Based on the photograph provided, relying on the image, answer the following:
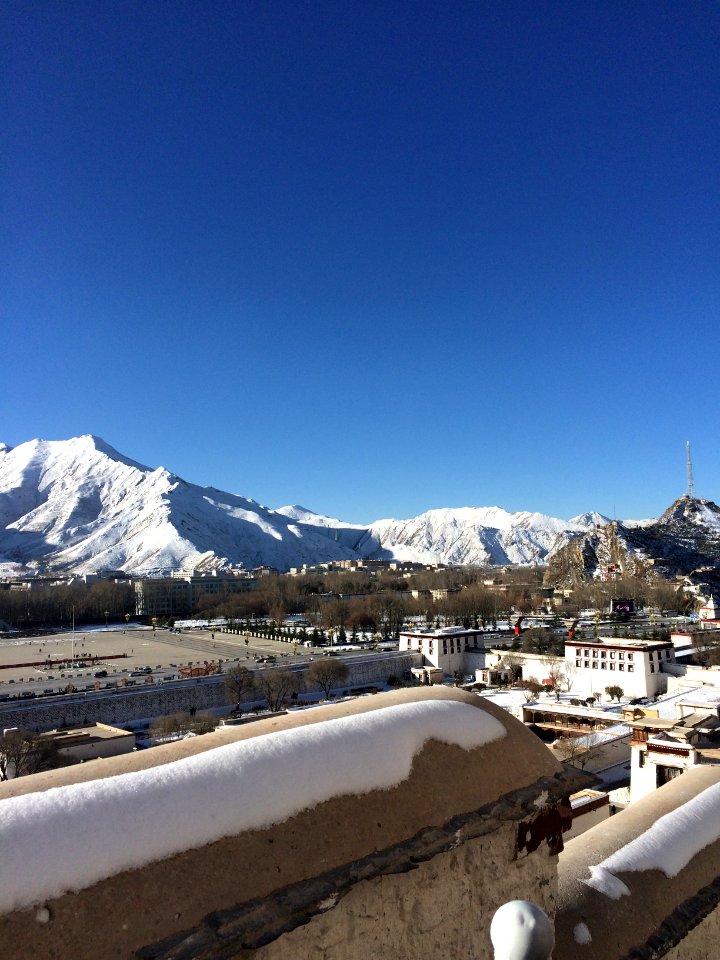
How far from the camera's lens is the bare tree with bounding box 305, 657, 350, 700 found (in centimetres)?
2462

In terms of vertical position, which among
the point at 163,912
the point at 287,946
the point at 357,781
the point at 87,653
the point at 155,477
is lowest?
the point at 87,653

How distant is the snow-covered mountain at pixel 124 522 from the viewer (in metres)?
110

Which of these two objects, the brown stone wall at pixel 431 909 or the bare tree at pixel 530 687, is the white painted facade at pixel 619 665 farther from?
the brown stone wall at pixel 431 909

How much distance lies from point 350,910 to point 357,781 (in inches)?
15.5

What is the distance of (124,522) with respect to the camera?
123 meters

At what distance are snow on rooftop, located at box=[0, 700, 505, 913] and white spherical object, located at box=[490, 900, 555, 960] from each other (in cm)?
75

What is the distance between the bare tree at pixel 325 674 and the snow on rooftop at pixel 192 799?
75.0 feet

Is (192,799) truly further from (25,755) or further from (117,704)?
(117,704)

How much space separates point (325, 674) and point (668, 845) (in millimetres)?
21601

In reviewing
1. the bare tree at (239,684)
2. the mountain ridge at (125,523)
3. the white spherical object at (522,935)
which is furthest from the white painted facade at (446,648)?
the mountain ridge at (125,523)

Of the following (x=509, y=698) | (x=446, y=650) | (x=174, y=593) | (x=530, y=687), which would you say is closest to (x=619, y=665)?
(x=530, y=687)

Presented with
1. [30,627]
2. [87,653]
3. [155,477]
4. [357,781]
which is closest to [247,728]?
[357,781]

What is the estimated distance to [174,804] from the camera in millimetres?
1993

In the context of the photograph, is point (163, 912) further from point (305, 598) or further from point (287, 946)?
point (305, 598)
